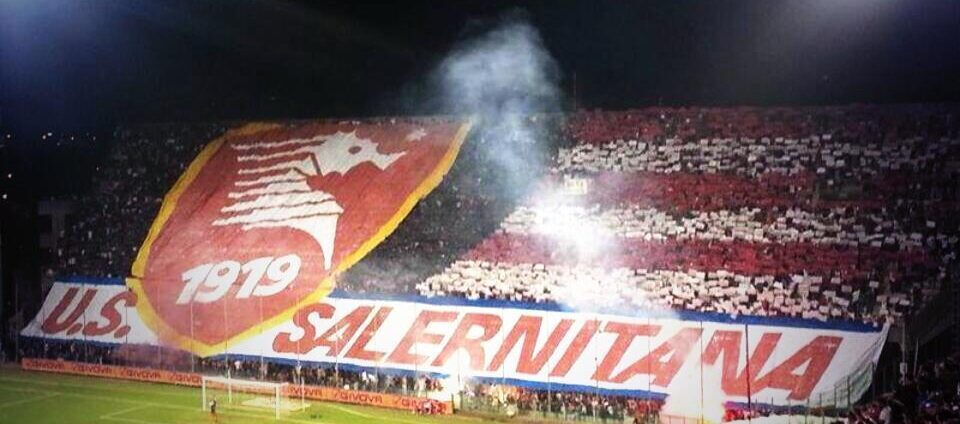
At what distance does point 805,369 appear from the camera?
2159 centimetres

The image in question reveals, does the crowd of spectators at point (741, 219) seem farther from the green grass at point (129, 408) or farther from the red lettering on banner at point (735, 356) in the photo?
the green grass at point (129, 408)

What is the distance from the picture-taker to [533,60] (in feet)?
103

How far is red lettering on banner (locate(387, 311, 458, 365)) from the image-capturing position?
25.7 meters

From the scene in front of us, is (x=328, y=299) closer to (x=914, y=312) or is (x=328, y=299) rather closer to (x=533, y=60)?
(x=533, y=60)

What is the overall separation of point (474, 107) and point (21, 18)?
13.8m

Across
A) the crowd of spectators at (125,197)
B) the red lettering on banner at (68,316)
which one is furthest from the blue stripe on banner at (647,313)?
the crowd of spectators at (125,197)

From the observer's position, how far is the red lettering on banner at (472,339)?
25078 millimetres

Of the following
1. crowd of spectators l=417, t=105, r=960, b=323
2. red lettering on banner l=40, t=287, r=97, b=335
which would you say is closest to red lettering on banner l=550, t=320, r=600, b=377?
crowd of spectators l=417, t=105, r=960, b=323

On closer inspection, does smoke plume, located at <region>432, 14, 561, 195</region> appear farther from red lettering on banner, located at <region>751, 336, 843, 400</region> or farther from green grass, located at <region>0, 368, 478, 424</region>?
red lettering on banner, located at <region>751, 336, 843, 400</region>

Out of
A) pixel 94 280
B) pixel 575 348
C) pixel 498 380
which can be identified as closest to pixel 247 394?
pixel 498 380

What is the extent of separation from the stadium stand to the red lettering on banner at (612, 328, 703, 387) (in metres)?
0.76

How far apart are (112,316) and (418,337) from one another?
1069cm

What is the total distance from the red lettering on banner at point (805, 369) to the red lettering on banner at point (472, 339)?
6.66m

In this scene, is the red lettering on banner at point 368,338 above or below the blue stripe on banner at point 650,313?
below
